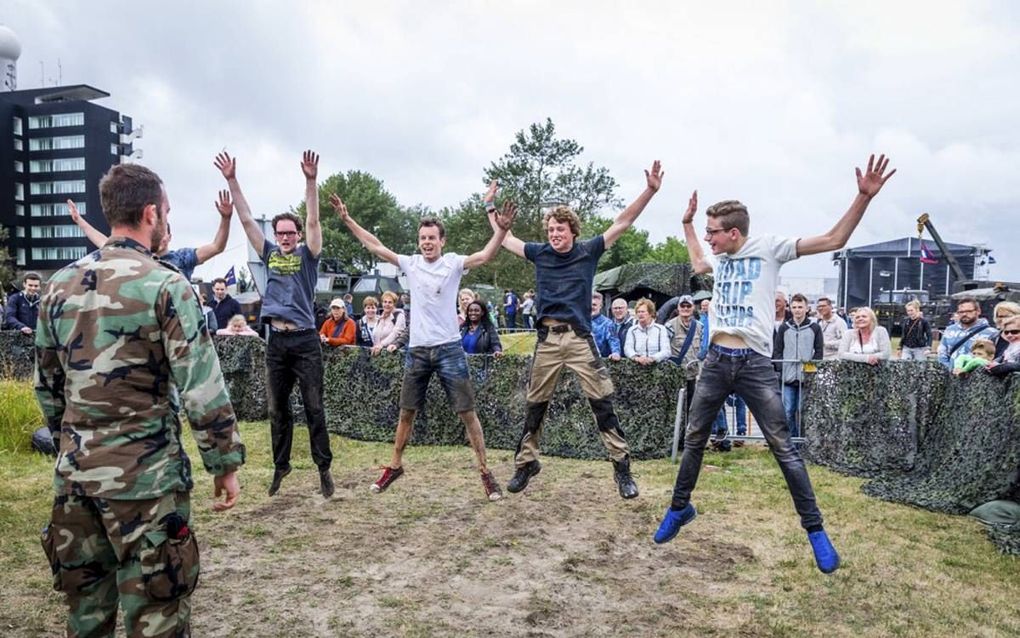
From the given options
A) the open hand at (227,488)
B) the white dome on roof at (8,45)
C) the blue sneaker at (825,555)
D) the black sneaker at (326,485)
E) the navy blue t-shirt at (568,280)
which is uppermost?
the white dome on roof at (8,45)

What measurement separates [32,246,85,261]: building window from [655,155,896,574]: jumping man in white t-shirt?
253 feet

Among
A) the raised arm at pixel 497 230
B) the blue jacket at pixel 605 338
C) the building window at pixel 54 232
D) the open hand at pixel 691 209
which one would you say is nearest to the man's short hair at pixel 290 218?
the raised arm at pixel 497 230

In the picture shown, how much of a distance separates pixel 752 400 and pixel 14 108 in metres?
85.0

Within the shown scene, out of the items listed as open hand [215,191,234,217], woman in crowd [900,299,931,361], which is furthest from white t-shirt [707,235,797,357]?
woman in crowd [900,299,931,361]

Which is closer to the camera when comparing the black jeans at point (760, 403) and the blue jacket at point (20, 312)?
the black jeans at point (760, 403)

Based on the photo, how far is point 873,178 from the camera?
4.34m

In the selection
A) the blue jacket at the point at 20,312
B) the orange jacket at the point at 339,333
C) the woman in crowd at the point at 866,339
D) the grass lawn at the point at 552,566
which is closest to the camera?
the grass lawn at the point at 552,566

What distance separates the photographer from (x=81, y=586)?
284cm

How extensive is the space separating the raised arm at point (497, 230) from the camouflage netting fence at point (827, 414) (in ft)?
10.2

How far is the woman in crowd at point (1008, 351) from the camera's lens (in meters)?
6.40

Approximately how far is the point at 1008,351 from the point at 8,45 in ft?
283

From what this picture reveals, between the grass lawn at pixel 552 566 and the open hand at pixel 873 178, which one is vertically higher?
the open hand at pixel 873 178

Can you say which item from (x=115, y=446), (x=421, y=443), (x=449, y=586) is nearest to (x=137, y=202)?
(x=115, y=446)

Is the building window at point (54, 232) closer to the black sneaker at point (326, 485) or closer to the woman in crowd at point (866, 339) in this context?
the black sneaker at point (326, 485)
